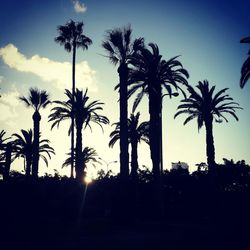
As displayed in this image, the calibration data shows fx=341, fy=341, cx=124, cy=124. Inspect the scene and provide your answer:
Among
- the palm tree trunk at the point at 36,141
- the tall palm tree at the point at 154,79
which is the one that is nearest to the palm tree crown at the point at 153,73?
the tall palm tree at the point at 154,79

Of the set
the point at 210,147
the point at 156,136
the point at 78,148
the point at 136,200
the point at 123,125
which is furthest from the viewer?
the point at 78,148

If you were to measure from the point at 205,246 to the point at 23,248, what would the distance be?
7883 mm

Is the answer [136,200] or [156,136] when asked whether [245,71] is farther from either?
[136,200]

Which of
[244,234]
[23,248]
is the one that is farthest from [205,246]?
[23,248]

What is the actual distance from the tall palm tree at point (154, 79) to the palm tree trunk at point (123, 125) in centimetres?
240

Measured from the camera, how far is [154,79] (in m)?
31.2

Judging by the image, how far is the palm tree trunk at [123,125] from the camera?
86.5 ft

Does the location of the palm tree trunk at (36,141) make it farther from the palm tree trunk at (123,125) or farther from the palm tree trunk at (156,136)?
the palm tree trunk at (123,125)

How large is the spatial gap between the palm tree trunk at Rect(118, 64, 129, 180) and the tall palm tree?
2397 millimetres

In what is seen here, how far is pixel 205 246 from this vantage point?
14961mm

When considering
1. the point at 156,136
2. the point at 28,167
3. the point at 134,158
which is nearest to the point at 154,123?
the point at 156,136

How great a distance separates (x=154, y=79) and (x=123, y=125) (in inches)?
264

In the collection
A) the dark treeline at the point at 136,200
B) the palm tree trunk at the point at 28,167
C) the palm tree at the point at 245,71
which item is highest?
the palm tree at the point at 245,71

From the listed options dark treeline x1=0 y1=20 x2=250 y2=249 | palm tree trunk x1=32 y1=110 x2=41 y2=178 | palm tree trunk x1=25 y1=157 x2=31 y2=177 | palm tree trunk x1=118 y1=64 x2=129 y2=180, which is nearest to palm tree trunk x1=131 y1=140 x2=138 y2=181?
dark treeline x1=0 y1=20 x2=250 y2=249
